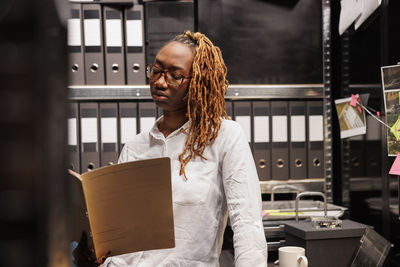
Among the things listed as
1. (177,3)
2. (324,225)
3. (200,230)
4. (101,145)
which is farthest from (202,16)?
(200,230)

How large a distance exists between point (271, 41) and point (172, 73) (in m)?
0.93

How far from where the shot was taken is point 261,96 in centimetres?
172

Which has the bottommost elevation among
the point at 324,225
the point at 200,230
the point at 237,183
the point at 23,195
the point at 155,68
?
the point at 324,225

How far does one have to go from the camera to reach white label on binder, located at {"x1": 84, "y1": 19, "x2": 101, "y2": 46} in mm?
1610

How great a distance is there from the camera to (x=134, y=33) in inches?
64.7

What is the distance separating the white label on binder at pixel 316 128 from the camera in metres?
1.73

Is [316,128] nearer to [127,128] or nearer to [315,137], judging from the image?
[315,137]

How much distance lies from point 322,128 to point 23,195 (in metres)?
1.74

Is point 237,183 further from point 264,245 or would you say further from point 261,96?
point 261,96

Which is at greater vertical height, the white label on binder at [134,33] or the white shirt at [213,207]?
the white label on binder at [134,33]

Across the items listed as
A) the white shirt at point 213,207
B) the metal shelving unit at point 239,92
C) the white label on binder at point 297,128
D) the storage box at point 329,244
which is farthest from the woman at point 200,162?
the white label on binder at point 297,128

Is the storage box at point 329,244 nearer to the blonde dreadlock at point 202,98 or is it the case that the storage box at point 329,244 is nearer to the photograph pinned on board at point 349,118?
the photograph pinned on board at point 349,118

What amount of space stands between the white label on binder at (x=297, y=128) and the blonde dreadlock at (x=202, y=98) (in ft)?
2.58

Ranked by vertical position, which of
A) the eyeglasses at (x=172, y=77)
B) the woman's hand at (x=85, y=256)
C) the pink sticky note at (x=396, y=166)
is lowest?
the woman's hand at (x=85, y=256)
